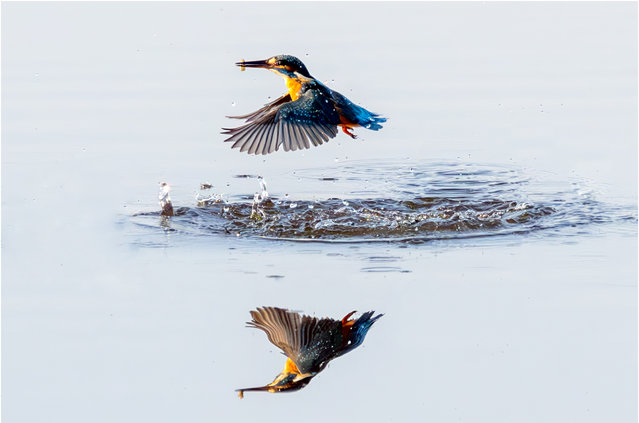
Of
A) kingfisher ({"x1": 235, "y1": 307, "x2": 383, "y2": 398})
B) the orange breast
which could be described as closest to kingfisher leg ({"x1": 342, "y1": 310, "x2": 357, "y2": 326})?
kingfisher ({"x1": 235, "y1": 307, "x2": 383, "y2": 398})

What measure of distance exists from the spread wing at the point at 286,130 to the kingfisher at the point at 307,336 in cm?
143

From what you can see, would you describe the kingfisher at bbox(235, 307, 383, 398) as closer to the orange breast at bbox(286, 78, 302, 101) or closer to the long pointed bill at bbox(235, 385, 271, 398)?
the long pointed bill at bbox(235, 385, 271, 398)

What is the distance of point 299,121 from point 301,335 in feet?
5.72

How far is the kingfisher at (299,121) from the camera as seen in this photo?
5773 mm

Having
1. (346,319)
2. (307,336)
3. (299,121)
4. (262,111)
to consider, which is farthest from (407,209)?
(307,336)

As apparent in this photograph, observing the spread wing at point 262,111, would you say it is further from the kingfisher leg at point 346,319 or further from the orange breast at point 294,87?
the kingfisher leg at point 346,319

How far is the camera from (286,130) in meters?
5.80

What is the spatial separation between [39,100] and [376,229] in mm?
3344

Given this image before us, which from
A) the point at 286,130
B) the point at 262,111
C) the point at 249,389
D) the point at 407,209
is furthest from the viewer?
the point at 407,209

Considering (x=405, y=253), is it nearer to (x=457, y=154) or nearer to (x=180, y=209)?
(x=180, y=209)

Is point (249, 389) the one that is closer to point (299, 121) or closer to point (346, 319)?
point (346, 319)

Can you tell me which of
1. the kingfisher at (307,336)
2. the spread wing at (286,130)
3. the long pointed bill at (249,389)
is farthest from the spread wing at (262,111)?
the long pointed bill at (249,389)

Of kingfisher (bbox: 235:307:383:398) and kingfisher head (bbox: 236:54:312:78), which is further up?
kingfisher head (bbox: 236:54:312:78)

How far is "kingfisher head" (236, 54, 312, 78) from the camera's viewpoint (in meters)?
6.31
